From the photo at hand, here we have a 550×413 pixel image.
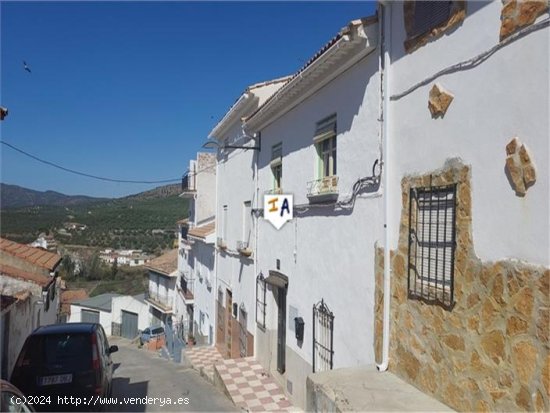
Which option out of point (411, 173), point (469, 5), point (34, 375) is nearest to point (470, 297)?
point (411, 173)

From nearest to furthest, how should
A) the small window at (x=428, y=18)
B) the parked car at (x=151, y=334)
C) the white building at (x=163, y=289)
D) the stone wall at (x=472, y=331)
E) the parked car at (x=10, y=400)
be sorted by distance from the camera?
1. the stone wall at (x=472, y=331)
2. the parked car at (x=10, y=400)
3. the small window at (x=428, y=18)
4. the parked car at (x=151, y=334)
5. the white building at (x=163, y=289)

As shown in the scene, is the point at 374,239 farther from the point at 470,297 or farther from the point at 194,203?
the point at 194,203

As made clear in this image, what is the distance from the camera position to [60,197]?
182 feet

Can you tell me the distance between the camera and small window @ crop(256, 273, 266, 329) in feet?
38.0

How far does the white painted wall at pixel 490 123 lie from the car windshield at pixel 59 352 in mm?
5589

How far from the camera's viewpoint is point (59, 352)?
707 centimetres

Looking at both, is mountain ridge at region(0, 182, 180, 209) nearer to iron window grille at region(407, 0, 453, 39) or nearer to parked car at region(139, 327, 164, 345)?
parked car at region(139, 327, 164, 345)

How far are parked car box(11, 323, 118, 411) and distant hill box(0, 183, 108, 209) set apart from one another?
1868cm

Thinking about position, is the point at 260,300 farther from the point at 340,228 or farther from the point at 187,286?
the point at 187,286

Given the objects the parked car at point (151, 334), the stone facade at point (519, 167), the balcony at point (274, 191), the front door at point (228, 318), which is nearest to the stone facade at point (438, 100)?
the stone facade at point (519, 167)

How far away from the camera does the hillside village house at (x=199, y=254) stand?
1897cm

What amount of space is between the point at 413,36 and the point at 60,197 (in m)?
57.3

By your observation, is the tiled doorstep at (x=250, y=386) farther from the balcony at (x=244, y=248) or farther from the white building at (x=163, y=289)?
the white building at (x=163, y=289)

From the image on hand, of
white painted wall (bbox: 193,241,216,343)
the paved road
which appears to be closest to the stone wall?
the paved road
